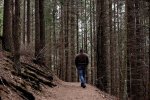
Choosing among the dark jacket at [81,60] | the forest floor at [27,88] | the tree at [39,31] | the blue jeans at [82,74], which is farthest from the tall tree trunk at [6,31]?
the blue jeans at [82,74]

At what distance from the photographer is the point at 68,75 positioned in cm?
3023

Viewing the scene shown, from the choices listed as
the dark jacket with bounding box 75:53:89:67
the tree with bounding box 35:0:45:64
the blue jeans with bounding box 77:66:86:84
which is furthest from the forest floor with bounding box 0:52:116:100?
the tree with bounding box 35:0:45:64

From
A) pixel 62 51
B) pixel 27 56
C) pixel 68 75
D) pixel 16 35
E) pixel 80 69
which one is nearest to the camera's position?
pixel 16 35

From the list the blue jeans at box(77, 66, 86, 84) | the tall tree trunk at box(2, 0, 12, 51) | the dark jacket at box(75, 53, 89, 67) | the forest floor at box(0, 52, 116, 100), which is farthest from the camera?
the tall tree trunk at box(2, 0, 12, 51)

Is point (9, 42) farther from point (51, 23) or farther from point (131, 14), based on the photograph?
point (51, 23)

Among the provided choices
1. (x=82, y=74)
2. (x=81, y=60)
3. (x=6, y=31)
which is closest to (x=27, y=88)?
(x=82, y=74)

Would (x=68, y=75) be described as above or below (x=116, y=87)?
above

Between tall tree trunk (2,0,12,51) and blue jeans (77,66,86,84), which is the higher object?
tall tree trunk (2,0,12,51)

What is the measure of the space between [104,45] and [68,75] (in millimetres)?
13595

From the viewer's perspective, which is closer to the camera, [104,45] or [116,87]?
[104,45]

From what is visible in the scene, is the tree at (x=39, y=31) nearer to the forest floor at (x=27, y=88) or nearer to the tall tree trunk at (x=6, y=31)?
the tall tree trunk at (x=6, y=31)

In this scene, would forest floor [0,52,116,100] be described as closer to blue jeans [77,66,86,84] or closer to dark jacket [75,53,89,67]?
blue jeans [77,66,86,84]

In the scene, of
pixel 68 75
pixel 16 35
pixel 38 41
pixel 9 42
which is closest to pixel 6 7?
pixel 9 42

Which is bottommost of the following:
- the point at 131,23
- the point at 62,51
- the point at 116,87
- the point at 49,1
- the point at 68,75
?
the point at 116,87
